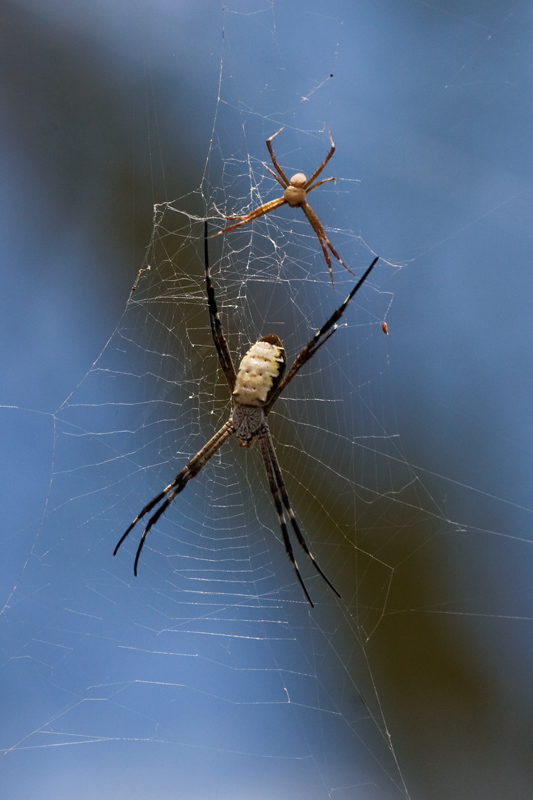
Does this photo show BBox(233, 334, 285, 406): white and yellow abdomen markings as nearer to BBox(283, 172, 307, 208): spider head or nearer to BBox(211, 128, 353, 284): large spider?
BBox(211, 128, 353, 284): large spider

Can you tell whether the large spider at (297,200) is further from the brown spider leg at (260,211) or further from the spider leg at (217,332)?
the spider leg at (217,332)

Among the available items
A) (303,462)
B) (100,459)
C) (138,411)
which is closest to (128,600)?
(100,459)

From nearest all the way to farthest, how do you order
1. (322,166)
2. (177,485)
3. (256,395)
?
(256,395)
(322,166)
(177,485)

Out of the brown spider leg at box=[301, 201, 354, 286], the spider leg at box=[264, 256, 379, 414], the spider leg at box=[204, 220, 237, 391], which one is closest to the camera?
the spider leg at box=[264, 256, 379, 414]

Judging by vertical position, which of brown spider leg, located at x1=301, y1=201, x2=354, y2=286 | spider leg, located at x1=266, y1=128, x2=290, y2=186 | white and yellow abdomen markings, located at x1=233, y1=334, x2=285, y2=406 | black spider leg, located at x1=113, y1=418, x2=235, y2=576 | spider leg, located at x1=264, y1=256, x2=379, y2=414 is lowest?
black spider leg, located at x1=113, y1=418, x2=235, y2=576

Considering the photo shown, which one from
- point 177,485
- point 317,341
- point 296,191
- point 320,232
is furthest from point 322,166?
point 177,485

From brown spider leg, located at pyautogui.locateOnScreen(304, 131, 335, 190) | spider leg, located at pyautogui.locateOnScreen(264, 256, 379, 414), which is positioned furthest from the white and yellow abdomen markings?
brown spider leg, located at pyautogui.locateOnScreen(304, 131, 335, 190)

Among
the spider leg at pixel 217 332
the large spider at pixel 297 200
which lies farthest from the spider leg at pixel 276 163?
the spider leg at pixel 217 332

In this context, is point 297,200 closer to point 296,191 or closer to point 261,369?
point 296,191
